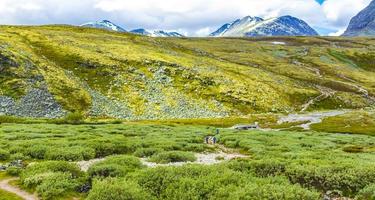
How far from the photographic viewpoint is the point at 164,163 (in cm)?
3244

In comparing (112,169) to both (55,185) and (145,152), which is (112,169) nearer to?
(55,185)

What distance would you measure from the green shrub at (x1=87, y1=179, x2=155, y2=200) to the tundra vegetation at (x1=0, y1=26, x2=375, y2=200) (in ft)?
0.25

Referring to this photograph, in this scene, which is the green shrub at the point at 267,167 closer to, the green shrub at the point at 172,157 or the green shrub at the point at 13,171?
the green shrub at the point at 172,157

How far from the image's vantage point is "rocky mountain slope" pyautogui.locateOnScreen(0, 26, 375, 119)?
11175cm

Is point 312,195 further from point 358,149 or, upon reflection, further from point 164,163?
point 358,149

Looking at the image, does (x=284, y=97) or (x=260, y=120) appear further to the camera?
(x=284, y=97)

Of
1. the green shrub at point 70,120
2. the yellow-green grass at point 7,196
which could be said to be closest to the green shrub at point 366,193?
the yellow-green grass at point 7,196

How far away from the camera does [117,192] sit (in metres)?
19.3

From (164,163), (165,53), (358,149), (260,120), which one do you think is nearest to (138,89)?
(260,120)

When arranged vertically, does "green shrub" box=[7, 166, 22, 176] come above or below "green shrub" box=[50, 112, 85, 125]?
above

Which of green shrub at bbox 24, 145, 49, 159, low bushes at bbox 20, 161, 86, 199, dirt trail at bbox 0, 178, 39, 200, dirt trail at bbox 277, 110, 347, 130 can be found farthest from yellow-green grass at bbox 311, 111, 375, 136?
dirt trail at bbox 0, 178, 39, 200

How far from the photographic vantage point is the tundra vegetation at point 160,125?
878 inches

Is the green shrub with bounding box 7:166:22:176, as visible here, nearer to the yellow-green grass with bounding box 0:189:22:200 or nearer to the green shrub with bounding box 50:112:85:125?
the yellow-green grass with bounding box 0:189:22:200

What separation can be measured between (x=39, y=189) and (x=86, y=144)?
58.4 feet
